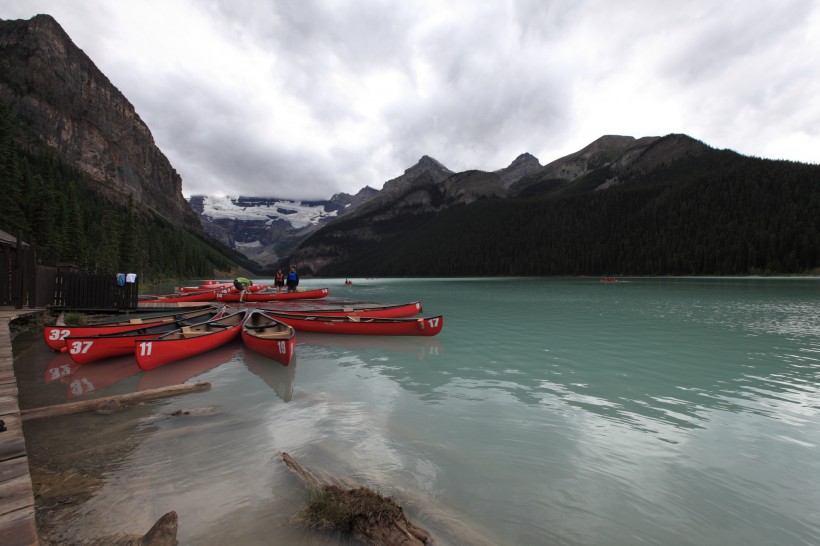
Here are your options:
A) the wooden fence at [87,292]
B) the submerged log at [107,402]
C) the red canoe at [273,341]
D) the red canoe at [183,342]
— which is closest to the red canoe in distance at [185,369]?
the red canoe at [183,342]

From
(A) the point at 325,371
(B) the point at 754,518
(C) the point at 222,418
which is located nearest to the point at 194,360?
(A) the point at 325,371

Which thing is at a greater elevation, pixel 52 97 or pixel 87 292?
pixel 52 97

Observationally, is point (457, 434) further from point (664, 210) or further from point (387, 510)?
point (664, 210)

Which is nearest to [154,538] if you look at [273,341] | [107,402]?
[107,402]

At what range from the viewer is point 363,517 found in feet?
15.2

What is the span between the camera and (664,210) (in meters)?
157

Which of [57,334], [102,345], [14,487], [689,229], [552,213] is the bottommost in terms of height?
[102,345]

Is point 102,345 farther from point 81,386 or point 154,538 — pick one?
point 154,538

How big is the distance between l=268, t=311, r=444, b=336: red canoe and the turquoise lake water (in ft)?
16.5

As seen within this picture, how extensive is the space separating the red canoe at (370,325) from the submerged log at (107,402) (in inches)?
467

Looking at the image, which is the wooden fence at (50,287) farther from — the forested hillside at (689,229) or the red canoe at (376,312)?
the forested hillside at (689,229)

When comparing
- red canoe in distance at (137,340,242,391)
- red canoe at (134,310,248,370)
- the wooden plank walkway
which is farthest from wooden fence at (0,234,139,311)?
the wooden plank walkway

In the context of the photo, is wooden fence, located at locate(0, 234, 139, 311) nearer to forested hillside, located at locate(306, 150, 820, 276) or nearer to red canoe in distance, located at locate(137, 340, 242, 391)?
red canoe in distance, located at locate(137, 340, 242, 391)

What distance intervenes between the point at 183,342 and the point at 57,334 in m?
5.87
